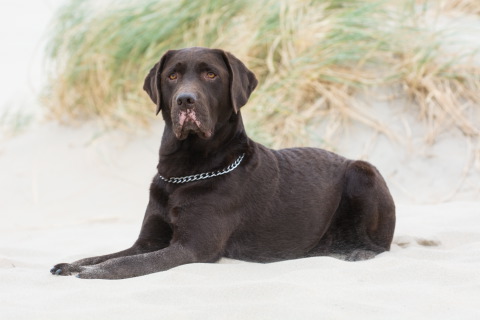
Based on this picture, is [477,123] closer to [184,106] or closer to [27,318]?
[184,106]

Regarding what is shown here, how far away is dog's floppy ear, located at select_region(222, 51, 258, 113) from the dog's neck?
0.35ft

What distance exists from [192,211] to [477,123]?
4936 mm

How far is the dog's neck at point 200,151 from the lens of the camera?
437 centimetres

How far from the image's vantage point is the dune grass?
27.2 feet

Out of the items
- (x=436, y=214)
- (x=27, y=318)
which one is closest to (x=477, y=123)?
(x=436, y=214)

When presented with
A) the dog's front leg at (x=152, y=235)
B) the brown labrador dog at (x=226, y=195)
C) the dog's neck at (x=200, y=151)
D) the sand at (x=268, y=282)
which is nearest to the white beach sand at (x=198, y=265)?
the sand at (x=268, y=282)

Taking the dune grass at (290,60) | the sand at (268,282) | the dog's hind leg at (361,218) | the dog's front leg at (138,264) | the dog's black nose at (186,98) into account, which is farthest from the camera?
the dune grass at (290,60)

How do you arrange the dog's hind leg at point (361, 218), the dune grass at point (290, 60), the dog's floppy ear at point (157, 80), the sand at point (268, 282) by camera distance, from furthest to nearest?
the dune grass at point (290, 60)
the dog's hind leg at point (361, 218)
the dog's floppy ear at point (157, 80)
the sand at point (268, 282)

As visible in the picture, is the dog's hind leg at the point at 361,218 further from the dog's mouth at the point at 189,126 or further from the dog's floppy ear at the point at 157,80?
the dog's floppy ear at the point at 157,80

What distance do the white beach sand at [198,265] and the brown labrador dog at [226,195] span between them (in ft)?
0.56

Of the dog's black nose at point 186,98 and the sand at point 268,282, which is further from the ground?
the dog's black nose at point 186,98

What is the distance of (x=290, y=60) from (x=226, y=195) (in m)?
4.44

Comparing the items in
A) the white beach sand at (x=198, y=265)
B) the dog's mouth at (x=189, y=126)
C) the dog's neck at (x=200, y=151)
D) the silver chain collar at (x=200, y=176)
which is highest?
the dog's mouth at (x=189, y=126)

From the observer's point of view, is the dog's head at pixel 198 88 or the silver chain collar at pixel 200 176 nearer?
the dog's head at pixel 198 88
